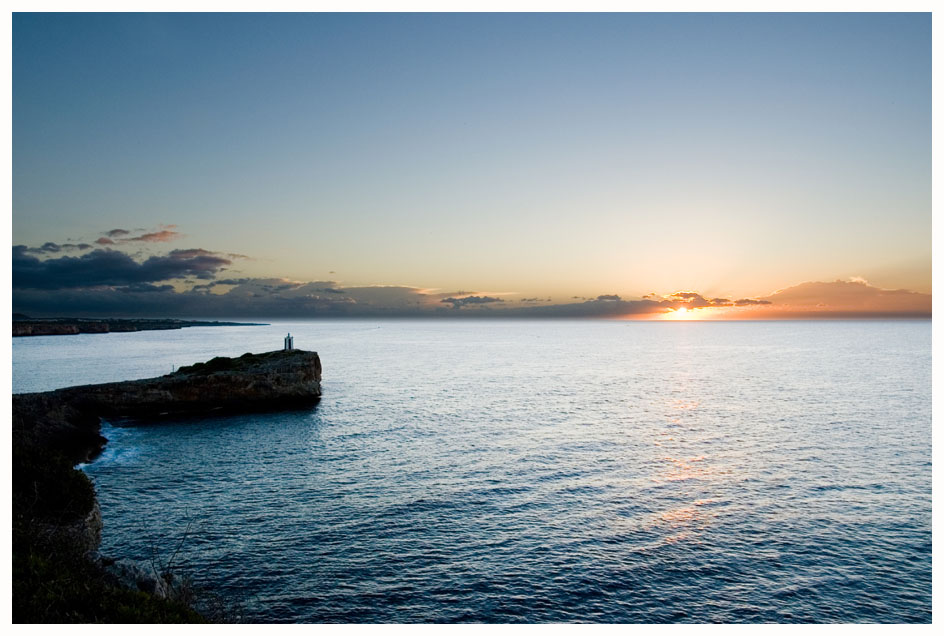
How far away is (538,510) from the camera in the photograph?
30734mm

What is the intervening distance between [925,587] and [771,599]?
23.3ft

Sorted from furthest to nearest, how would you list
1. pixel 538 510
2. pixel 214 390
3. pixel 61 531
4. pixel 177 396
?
pixel 214 390
pixel 177 396
pixel 538 510
pixel 61 531

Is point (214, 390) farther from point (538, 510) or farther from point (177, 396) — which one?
point (538, 510)

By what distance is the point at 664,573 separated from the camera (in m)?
23.8

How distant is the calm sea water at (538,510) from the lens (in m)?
22.0

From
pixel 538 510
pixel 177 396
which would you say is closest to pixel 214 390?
pixel 177 396

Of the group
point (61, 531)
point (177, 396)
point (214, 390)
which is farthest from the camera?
point (214, 390)

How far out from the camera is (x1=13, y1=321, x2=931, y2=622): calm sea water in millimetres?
21969

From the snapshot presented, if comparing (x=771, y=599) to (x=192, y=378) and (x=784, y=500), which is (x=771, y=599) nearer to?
(x=784, y=500)

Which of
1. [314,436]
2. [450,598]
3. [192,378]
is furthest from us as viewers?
[192,378]

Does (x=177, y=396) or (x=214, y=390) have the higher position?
(x=214, y=390)
